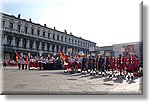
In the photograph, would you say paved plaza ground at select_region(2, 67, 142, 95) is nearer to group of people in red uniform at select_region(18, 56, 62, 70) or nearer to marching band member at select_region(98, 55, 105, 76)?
group of people in red uniform at select_region(18, 56, 62, 70)

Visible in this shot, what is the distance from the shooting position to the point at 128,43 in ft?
12.9

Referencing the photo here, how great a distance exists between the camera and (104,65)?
6035 mm

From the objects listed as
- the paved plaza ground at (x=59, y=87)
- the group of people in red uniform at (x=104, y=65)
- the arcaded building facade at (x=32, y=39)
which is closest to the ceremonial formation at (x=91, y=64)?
the group of people in red uniform at (x=104, y=65)

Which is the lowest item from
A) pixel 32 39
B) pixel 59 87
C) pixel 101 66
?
pixel 59 87

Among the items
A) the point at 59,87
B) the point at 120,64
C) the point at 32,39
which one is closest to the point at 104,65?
the point at 120,64

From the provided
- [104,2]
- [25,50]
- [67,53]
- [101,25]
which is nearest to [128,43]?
[101,25]

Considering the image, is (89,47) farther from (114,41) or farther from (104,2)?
(104,2)

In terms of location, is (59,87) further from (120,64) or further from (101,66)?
(101,66)

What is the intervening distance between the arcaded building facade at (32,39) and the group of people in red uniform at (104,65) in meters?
0.60

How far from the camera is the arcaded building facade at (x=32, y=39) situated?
359 cm

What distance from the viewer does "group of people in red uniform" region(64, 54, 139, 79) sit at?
466 centimetres

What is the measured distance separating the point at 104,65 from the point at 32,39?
9.09ft

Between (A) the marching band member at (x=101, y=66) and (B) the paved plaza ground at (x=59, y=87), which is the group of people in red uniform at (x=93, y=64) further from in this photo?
(B) the paved plaza ground at (x=59, y=87)

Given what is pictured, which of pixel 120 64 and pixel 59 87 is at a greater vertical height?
pixel 120 64
